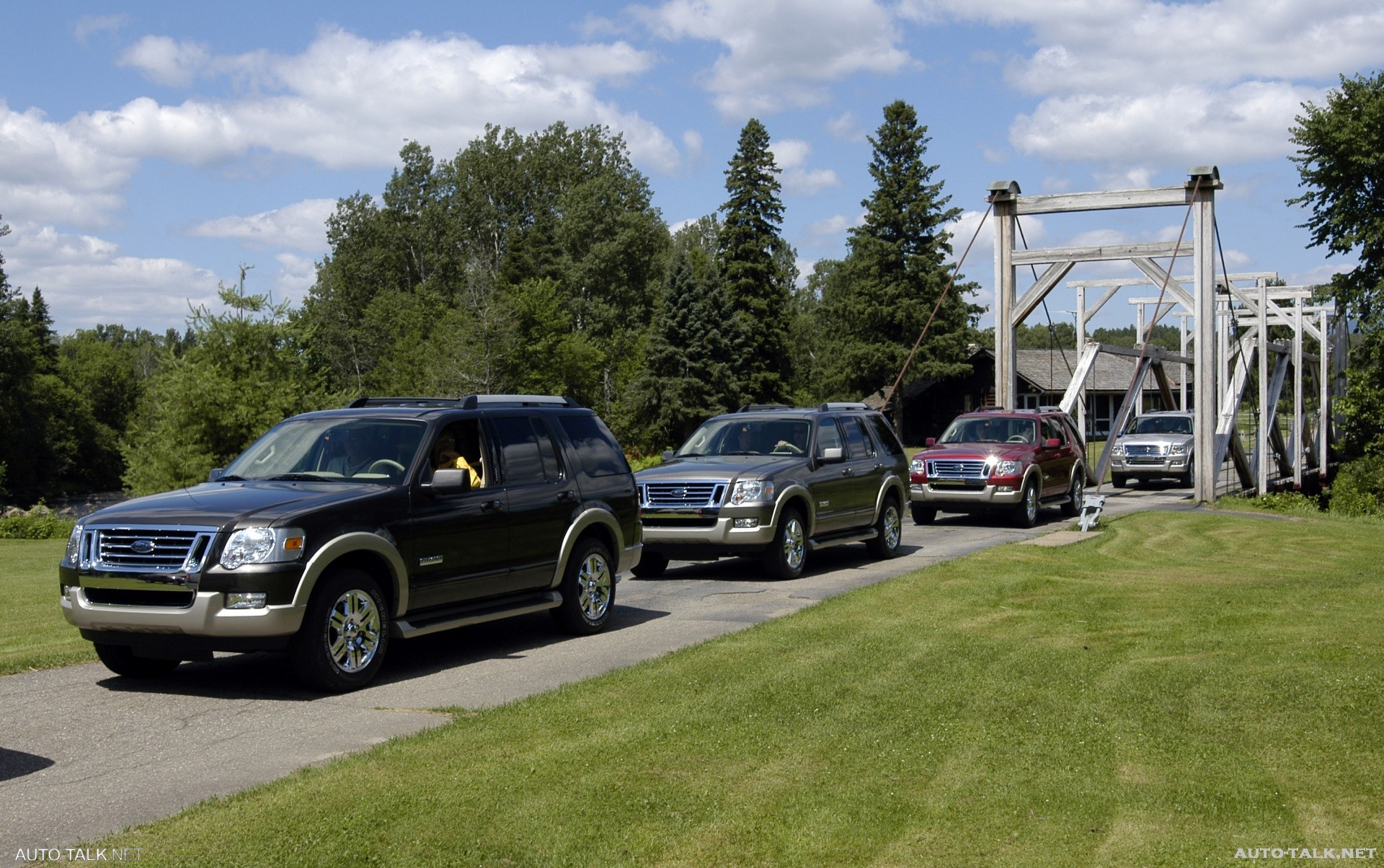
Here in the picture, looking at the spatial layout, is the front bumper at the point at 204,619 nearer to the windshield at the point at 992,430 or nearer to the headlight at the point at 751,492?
the headlight at the point at 751,492

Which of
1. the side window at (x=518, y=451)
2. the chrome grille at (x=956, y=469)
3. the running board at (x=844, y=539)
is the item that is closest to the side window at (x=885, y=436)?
the running board at (x=844, y=539)

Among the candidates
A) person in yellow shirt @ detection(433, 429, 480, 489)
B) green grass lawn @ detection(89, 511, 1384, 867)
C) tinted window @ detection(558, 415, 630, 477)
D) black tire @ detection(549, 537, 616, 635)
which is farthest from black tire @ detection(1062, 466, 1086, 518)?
person in yellow shirt @ detection(433, 429, 480, 489)

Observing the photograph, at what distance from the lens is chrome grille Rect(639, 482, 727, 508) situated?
46.1 feet

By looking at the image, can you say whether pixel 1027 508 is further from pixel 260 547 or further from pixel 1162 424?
pixel 1162 424

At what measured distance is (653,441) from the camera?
207 ft

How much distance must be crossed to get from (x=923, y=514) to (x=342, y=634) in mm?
15530

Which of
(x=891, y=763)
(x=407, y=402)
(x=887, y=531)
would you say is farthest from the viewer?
(x=887, y=531)

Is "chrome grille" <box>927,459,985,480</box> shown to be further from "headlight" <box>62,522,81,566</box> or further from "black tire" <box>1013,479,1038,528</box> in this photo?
"headlight" <box>62,522,81,566</box>

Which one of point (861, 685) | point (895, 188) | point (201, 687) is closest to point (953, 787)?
point (861, 685)

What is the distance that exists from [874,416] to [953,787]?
1200cm

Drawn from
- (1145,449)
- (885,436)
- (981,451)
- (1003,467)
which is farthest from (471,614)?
(1145,449)

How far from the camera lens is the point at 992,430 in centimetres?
2322

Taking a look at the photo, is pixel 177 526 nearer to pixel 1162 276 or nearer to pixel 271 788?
pixel 271 788

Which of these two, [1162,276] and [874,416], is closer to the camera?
[874,416]
